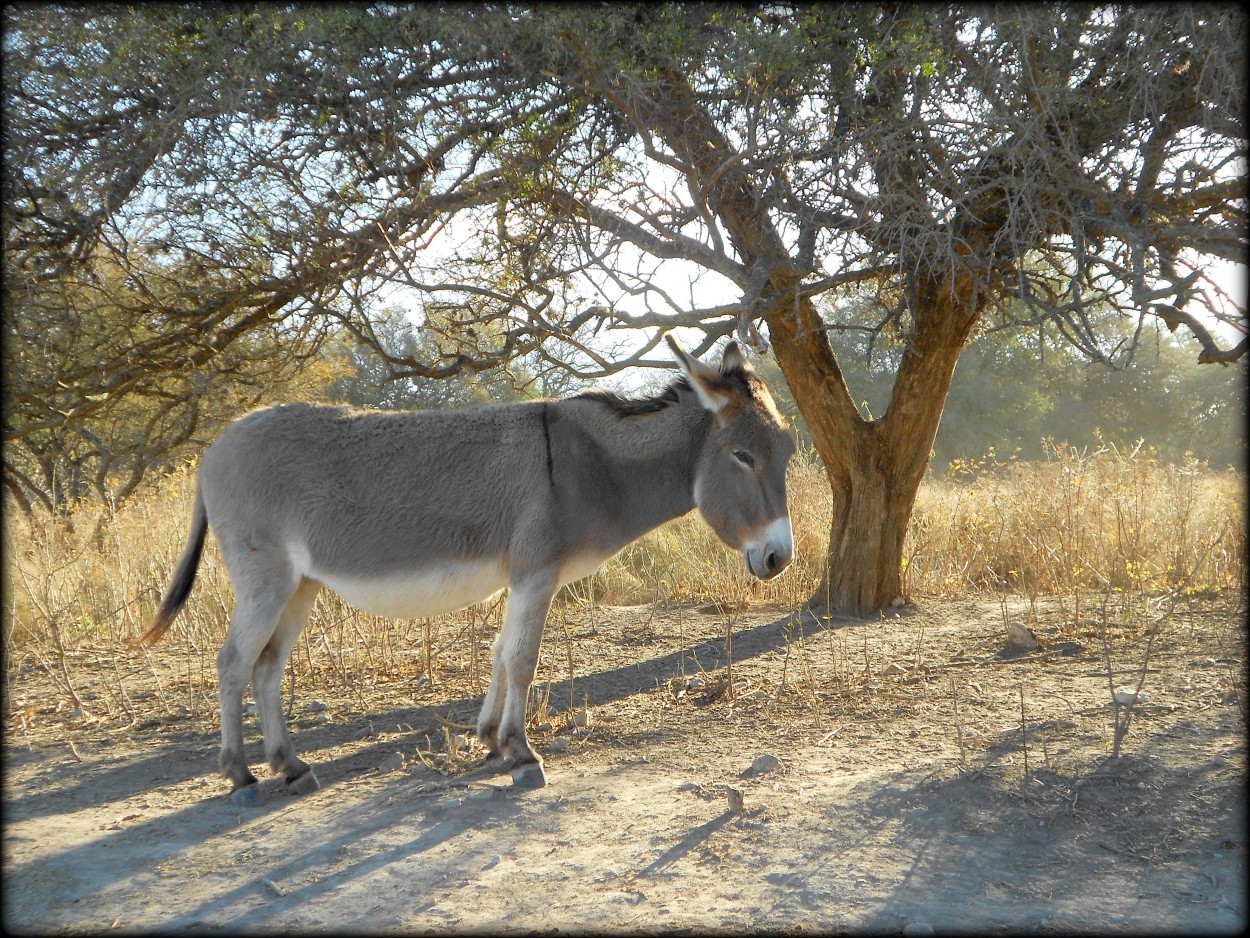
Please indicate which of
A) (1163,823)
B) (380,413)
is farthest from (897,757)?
(380,413)

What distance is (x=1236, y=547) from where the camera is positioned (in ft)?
27.8

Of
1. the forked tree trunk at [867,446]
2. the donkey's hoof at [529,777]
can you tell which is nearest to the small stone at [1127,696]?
the forked tree trunk at [867,446]

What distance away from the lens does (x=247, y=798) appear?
4395 mm

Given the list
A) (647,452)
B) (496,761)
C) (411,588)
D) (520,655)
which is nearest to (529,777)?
(496,761)

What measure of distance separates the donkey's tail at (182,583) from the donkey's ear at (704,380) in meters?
2.90

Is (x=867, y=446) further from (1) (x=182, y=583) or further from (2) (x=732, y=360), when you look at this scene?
(1) (x=182, y=583)

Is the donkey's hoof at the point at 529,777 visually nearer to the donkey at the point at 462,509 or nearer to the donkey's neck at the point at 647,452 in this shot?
the donkey at the point at 462,509

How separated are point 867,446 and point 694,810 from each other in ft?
16.3

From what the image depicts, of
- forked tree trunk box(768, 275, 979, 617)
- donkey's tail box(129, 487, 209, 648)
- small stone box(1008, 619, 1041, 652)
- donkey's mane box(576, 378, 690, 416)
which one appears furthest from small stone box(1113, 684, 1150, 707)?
donkey's tail box(129, 487, 209, 648)

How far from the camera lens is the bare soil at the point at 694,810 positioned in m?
3.22

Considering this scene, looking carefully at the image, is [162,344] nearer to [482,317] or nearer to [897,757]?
[482,317]

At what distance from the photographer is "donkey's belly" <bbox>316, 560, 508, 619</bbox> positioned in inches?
184

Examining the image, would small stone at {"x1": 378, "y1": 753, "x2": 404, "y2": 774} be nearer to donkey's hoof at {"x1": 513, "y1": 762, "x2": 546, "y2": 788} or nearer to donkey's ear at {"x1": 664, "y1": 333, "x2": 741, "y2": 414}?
donkey's hoof at {"x1": 513, "y1": 762, "x2": 546, "y2": 788}

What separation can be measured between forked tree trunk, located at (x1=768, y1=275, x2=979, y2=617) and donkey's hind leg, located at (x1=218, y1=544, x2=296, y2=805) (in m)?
5.08
